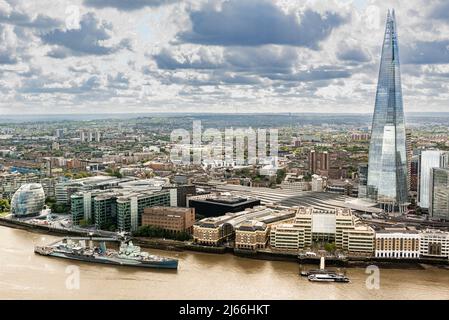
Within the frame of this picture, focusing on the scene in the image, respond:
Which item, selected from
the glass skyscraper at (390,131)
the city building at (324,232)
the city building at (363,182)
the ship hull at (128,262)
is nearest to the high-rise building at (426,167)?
the glass skyscraper at (390,131)

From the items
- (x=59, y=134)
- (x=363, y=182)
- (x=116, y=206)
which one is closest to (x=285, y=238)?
(x=116, y=206)

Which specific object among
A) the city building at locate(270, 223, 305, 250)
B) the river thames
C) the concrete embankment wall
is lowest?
the concrete embankment wall

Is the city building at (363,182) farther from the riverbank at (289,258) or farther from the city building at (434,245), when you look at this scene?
the riverbank at (289,258)

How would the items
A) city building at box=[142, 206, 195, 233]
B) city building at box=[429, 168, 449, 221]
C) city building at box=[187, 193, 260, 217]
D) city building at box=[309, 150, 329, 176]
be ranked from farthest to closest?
city building at box=[309, 150, 329, 176] < city building at box=[187, 193, 260, 217] < city building at box=[429, 168, 449, 221] < city building at box=[142, 206, 195, 233]

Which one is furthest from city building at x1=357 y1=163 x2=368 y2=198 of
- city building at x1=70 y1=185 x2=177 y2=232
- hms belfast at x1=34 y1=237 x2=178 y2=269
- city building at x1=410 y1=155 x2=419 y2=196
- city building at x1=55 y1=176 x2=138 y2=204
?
hms belfast at x1=34 y1=237 x2=178 y2=269

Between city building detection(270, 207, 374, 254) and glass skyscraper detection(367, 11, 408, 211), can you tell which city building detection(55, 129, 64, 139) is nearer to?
glass skyscraper detection(367, 11, 408, 211)
